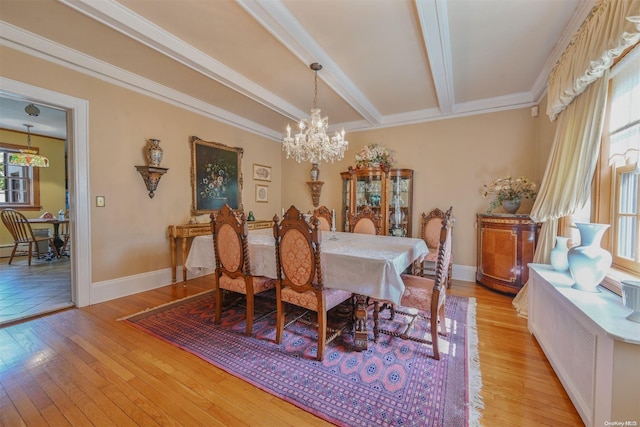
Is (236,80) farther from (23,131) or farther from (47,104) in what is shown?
(23,131)

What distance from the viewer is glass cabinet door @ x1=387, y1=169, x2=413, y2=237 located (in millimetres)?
4266

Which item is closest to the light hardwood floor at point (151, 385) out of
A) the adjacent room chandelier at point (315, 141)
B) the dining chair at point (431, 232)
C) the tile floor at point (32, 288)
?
the tile floor at point (32, 288)

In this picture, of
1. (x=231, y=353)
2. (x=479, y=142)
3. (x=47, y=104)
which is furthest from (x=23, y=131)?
(x=479, y=142)

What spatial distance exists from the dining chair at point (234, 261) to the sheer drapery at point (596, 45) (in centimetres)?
274

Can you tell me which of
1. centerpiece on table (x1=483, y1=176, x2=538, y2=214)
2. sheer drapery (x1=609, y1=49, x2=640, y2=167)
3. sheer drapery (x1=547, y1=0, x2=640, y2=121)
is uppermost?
sheer drapery (x1=547, y1=0, x2=640, y2=121)

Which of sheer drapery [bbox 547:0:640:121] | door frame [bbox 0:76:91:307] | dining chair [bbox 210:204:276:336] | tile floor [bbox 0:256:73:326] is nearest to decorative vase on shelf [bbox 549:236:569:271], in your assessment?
sheer drapery [bbox 547:0:640:121]

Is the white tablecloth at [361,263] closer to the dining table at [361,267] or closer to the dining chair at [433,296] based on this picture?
the dining table at [361,267]

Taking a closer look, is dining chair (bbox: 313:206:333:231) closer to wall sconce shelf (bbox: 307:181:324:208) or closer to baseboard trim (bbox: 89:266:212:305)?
wall sconce shelf (bbox: 307:181:324:208)

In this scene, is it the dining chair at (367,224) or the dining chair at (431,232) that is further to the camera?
the dining chair at (431,232)

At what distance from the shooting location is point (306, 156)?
3115mm

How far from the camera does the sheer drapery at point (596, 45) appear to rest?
57.8 inches

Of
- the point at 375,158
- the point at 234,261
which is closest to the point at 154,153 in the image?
the point at 234,261

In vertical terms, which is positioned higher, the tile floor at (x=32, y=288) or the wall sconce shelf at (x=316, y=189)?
the wall sconce shelf at (x=316, y=189)

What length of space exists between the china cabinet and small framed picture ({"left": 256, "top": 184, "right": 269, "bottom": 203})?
1815mm
